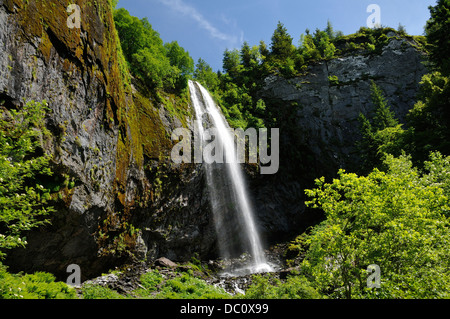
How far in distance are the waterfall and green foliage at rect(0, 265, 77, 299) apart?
40.7 feet

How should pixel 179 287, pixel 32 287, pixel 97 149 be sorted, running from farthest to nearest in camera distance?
pixel 179 287 → pixel 97 149 → pixel 32 287

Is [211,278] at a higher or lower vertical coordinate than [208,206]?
lower

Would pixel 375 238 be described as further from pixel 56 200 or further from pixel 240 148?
pixel 240 148

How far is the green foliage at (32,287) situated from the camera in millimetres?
5717

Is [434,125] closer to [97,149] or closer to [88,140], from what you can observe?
[97,149]

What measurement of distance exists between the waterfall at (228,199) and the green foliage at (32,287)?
12.4 metres

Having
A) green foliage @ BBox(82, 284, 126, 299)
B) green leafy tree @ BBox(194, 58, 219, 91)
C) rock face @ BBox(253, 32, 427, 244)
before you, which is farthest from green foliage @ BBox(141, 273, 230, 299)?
green leafy tree @ BBox(194, 58, 219, 91)

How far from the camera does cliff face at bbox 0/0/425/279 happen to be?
8.52m

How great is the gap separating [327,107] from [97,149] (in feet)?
102

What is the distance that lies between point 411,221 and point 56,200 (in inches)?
460

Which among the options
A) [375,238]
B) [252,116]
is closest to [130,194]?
[375,238]

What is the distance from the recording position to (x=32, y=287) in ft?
24.7

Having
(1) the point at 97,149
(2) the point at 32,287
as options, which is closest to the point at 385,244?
(2) the point at 32,287

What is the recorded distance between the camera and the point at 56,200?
29.4ft
